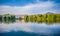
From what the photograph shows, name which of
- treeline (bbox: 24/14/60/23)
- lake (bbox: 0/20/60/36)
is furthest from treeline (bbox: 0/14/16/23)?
treeline (bbox: 24/14/60/23)

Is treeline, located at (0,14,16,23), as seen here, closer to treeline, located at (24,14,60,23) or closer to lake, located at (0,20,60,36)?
lake, located at (0,20,60,36)

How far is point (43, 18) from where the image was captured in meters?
1.47

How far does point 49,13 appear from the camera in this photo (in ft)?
4.80

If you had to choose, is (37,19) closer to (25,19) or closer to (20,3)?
(25,19)

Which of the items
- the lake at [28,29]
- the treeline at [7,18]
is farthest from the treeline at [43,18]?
the treeline at [7,18]

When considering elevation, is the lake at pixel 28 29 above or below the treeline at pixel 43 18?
below

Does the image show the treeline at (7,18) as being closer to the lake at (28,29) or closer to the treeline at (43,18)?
the lake at (28,29)

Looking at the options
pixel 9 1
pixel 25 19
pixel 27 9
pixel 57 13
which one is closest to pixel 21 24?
pixel 25 19

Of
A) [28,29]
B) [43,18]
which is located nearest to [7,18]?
[28,29]

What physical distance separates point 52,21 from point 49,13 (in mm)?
111

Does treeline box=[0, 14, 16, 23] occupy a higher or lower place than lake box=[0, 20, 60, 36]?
higher

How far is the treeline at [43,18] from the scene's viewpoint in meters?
1.46

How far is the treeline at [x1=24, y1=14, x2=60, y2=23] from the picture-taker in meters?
1.46

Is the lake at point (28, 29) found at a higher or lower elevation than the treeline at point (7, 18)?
lower
